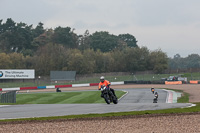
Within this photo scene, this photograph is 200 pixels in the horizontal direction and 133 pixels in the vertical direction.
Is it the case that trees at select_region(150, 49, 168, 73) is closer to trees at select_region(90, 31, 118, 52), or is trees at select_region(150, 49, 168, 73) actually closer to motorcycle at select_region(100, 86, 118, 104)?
A: trees at select_region(90, 31, 118, 52)

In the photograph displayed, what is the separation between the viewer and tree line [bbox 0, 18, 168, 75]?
334 feet

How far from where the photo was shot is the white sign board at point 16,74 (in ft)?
263

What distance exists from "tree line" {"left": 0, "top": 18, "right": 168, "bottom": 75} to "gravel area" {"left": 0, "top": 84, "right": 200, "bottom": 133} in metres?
85.1

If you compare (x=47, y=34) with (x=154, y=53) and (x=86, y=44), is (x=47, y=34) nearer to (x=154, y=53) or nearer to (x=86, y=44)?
(x=86, y=44)

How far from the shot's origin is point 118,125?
1308 cm

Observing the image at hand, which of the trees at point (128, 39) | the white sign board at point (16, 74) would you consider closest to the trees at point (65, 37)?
the trees at point (128, 39)

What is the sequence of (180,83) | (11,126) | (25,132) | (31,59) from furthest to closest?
(31,59) < (180,83) < (11,126) < (25,132)

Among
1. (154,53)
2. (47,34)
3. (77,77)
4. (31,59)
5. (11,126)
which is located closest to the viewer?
(11,126)

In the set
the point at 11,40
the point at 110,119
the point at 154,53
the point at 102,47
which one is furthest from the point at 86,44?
the point at 110,119

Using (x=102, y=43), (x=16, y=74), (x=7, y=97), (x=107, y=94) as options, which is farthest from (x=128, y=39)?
(x=107, y=94)

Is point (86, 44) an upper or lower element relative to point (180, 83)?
upper

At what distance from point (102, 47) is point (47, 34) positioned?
2486 cm

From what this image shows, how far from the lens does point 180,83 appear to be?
71.6 meters

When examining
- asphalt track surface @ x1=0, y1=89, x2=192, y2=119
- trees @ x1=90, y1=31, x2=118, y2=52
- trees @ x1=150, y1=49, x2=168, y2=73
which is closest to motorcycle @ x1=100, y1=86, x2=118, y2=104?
asphalt track surface @ x1=0, y1=89, x2=192, y2=119
